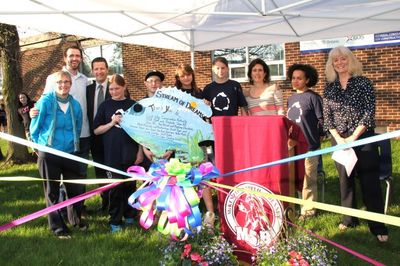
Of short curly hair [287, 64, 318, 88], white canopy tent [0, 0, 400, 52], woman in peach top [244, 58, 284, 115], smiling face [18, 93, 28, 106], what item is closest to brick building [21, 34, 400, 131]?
white canopy tent [0, 0, 400, 52]

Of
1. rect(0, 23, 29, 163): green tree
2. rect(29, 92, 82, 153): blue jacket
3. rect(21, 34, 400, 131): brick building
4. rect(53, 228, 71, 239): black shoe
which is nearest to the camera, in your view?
rect(29, 92, 82, 153): blue jacket

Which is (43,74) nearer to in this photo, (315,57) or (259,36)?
(315,57)

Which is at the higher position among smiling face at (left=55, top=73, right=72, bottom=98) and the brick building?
the brick building

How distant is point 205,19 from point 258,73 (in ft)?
3.91

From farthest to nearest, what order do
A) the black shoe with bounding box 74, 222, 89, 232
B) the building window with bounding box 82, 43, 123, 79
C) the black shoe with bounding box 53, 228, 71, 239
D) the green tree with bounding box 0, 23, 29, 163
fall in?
the building window with bounding box 82, 43, 123, 79
the green tree with bounding box 0, 23, 29, 163
the black shoe with bounding box 74, 222, 89, 232
the black shoe with bounding box 53, 228, 71, 239

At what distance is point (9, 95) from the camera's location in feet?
31.3

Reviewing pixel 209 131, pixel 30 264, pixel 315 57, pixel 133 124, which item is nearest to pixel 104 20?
pixel 133 124

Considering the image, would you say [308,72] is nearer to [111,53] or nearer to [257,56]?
[257,56]

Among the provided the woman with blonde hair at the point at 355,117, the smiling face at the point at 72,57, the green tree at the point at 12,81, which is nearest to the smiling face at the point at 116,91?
the smiling face at the point at 72,57

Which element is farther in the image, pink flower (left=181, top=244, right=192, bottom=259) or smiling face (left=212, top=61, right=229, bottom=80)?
smiling face (left=212, top=61, right=229, bottom=80)

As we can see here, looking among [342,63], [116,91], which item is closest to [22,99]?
[116,91]

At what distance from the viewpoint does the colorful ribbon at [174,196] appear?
2709 millimetres

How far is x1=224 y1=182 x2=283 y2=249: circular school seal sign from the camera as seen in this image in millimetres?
3189

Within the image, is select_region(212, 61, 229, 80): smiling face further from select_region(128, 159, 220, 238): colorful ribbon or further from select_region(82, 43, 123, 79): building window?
select_region(82, 43, 123, 79): building window
